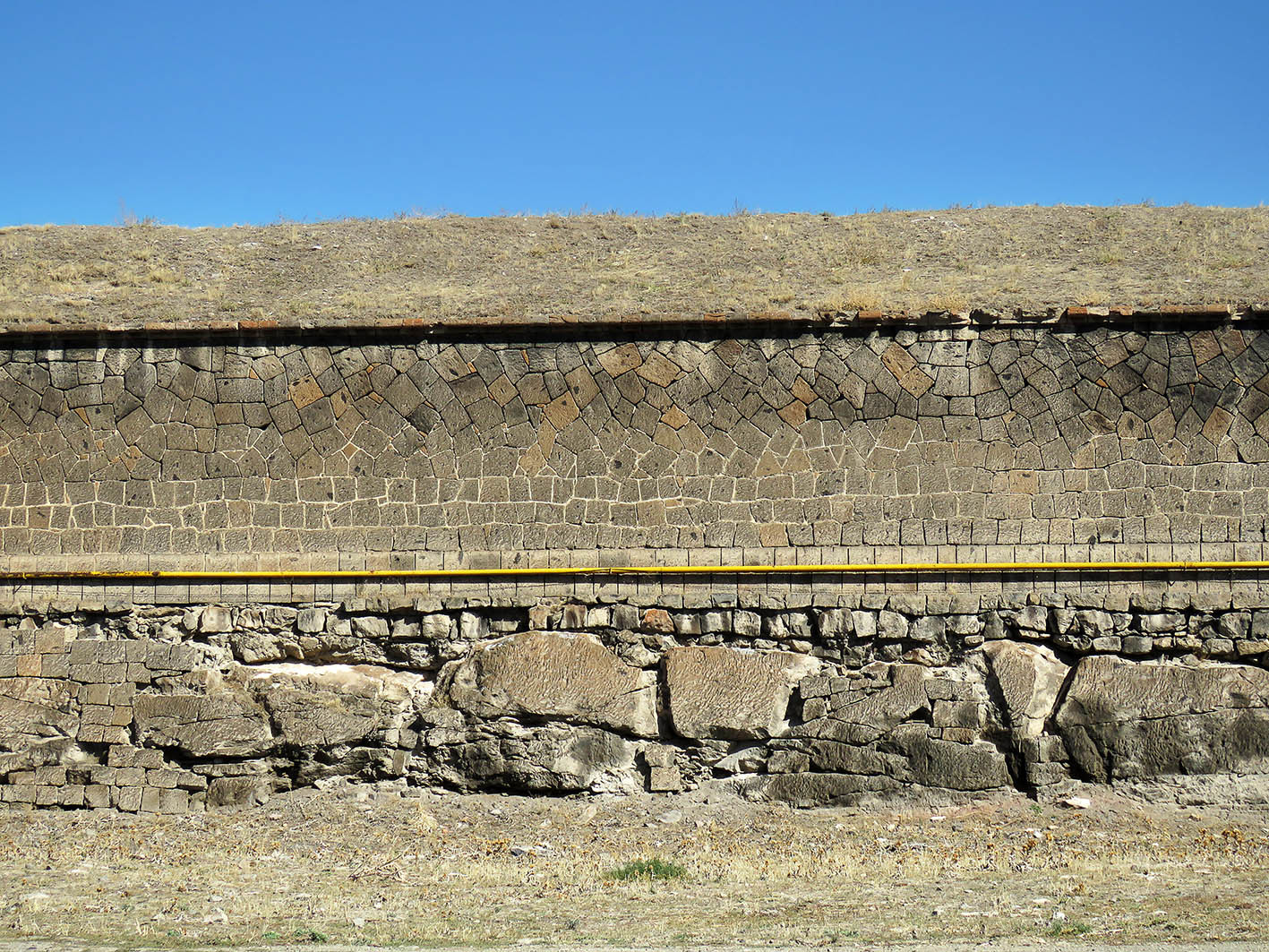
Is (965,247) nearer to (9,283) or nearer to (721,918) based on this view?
(721,918)

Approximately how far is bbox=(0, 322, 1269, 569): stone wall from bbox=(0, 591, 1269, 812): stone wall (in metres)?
0.54

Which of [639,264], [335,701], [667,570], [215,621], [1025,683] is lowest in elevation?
[335,701]

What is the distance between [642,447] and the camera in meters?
10.6

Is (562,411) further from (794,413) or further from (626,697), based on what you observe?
(626,697)

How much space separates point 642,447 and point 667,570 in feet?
3.60

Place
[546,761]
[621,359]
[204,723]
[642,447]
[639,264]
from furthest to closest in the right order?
[639,264], [621,359], [642,447], [204,723], [546,761]

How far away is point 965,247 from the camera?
15227 millimetres

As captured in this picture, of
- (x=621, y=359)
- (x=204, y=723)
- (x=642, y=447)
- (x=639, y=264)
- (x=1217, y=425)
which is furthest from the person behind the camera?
(x=639, y=264)

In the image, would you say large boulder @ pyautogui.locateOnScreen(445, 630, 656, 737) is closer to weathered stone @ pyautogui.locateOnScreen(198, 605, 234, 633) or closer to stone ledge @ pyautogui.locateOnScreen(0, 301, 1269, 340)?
weathered stone @ pyautogui.locateOnScreen(198, 605, 234, 633)

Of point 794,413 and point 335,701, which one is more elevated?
point 794,413

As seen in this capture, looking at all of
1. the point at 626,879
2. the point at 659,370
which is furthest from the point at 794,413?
the point at 626,879

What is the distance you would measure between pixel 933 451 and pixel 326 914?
6.03 metres

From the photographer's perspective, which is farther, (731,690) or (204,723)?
(204,723)

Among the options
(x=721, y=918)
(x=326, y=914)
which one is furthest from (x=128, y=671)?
(x=721, y=918)
